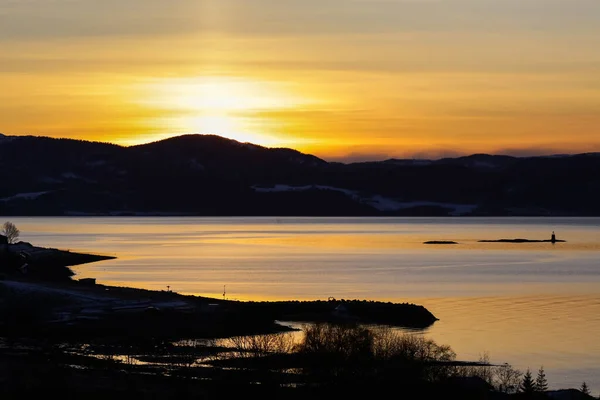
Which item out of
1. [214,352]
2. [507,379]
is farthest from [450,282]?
[507,379]

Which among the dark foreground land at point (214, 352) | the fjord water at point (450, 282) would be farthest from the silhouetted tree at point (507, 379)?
the fjord water at point (450, 282)

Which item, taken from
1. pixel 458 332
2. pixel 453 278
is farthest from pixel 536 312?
pixel 453 278

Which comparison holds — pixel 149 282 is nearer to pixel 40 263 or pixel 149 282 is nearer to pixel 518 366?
pixel 40 263

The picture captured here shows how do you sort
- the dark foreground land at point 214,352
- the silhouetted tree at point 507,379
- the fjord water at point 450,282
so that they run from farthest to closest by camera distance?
the fjord water at point 450,282 < the silhouetted tree at point 507,379 < the dark foreground land at point 214,352

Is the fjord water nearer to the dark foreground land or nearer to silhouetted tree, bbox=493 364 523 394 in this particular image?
silhouetted tree, bbox=493 364 523 394

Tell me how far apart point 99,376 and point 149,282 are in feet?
181

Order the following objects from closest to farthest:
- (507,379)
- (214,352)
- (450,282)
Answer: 1. (507,379)
2. (214,352)
3. (450,282)

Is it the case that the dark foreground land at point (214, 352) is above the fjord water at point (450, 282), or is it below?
below

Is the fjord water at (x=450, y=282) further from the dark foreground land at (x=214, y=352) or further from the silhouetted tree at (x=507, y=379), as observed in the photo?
the dark foreground land at (x=214, y=352)

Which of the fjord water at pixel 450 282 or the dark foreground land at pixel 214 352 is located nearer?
the dark foreground land at pixel 214 352

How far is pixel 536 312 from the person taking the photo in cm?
6956

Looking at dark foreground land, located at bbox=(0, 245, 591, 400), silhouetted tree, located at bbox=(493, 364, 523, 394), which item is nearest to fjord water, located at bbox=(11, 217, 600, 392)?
silhouetted tree, located at bbox=(493, 364, 523, 394)

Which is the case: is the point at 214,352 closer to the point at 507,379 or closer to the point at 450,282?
the point at 507,379

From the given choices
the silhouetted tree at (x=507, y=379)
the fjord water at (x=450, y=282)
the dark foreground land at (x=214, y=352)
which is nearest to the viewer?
the dark foreground land at (x=214, y=352)
